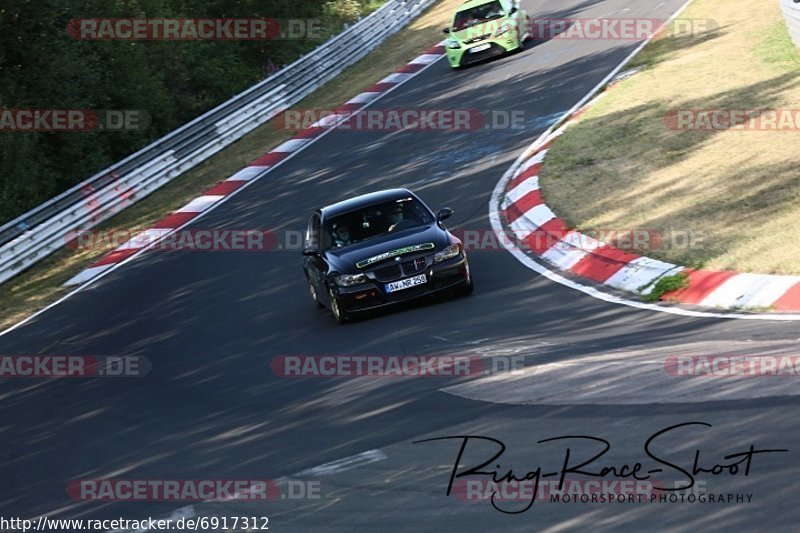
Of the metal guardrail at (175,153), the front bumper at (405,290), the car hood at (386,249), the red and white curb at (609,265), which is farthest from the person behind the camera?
the metal guardrail at (175,153)

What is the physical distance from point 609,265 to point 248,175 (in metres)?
12.6

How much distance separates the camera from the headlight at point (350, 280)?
13766mm

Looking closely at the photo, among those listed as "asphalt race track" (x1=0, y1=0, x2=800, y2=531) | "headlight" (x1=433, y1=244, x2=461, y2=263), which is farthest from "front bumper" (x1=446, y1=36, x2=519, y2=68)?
"headlight" (x1=433, y1=244, x2=461, y2=263)

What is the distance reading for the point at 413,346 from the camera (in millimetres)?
12062

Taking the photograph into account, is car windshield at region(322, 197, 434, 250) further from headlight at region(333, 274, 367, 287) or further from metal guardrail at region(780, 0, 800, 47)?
metal guardrail at region(780, 0, 800, 47)

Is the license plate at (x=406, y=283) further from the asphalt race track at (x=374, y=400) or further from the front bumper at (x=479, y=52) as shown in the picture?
the front bumper at (x=479, y=52)

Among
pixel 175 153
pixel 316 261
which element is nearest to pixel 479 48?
pixel 175 153

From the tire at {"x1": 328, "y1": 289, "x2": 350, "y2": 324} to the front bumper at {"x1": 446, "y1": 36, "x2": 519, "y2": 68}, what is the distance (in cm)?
1556

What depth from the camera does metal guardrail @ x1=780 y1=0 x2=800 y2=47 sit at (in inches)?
806

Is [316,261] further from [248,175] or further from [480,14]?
[480,14]

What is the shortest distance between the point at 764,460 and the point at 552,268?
23.9 ft

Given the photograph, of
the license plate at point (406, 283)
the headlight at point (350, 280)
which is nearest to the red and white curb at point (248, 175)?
the headlight at point (350, 280)

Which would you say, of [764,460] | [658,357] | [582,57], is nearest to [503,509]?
[764,460]

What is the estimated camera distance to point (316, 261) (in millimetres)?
14867
